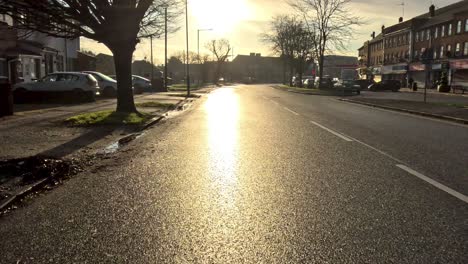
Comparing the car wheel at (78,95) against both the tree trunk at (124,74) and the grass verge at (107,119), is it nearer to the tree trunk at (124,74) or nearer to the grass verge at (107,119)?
the tree trunk at (124,74)

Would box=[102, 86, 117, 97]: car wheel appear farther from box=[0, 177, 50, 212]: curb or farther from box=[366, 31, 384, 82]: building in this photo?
box=[366, 31, 384, 82]: building

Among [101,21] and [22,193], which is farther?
[101,21]

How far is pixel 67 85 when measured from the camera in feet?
88.0

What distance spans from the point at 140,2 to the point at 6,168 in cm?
1099

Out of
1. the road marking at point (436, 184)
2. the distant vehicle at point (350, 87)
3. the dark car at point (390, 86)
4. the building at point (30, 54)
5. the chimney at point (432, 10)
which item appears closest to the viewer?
the road marking at point (436, 184)

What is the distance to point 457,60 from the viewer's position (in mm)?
59375

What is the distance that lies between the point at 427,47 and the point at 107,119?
62.5 meters

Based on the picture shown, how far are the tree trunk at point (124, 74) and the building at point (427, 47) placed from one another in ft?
120

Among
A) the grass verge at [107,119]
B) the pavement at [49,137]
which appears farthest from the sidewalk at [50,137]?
the grass verge at [107,119]

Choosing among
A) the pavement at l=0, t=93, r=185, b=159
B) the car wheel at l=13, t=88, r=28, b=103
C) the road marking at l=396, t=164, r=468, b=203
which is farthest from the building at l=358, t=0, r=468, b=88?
the road marking at l=396, t=164, r=468, b=203

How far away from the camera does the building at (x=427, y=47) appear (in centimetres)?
5988

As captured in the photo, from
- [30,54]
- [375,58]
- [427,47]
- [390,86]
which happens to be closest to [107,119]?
[30,54]

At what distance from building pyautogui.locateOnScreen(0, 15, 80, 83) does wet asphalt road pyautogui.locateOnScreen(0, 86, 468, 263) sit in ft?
43.0

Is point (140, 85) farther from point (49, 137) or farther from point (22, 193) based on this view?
point (22, 193)
